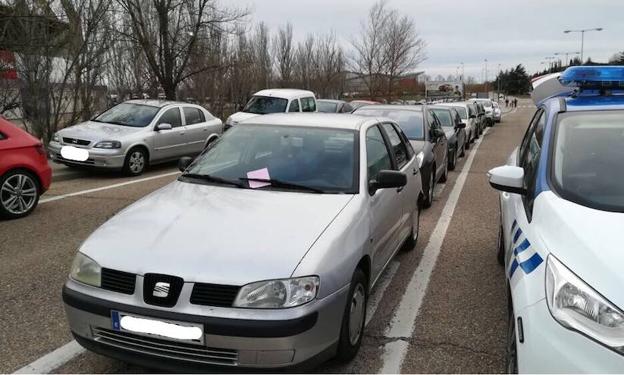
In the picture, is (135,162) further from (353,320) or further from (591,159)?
(591,159)

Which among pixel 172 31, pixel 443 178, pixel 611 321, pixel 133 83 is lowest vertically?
pixel 443 178

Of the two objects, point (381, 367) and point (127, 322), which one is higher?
point (127, 322)

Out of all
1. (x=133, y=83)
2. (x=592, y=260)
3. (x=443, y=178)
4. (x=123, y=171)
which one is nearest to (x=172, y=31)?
(x=133, y=83)

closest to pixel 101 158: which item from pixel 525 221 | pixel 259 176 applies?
pixel 259 176

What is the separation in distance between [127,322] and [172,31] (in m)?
18.0

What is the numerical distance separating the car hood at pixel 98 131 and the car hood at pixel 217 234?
7.12 m

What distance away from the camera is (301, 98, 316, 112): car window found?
53.4 ft

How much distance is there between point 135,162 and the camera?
10688 mm

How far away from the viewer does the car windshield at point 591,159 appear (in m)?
3.02

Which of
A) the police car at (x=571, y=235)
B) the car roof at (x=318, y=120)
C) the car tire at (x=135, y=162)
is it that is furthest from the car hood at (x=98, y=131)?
the police car at (x=571, y=235)

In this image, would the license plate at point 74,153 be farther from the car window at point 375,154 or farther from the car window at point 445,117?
the car window at point 445,117

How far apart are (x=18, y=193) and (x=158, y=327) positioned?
517 centimetres

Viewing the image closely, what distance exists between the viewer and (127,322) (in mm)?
2787

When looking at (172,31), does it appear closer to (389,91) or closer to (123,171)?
(123,171)
